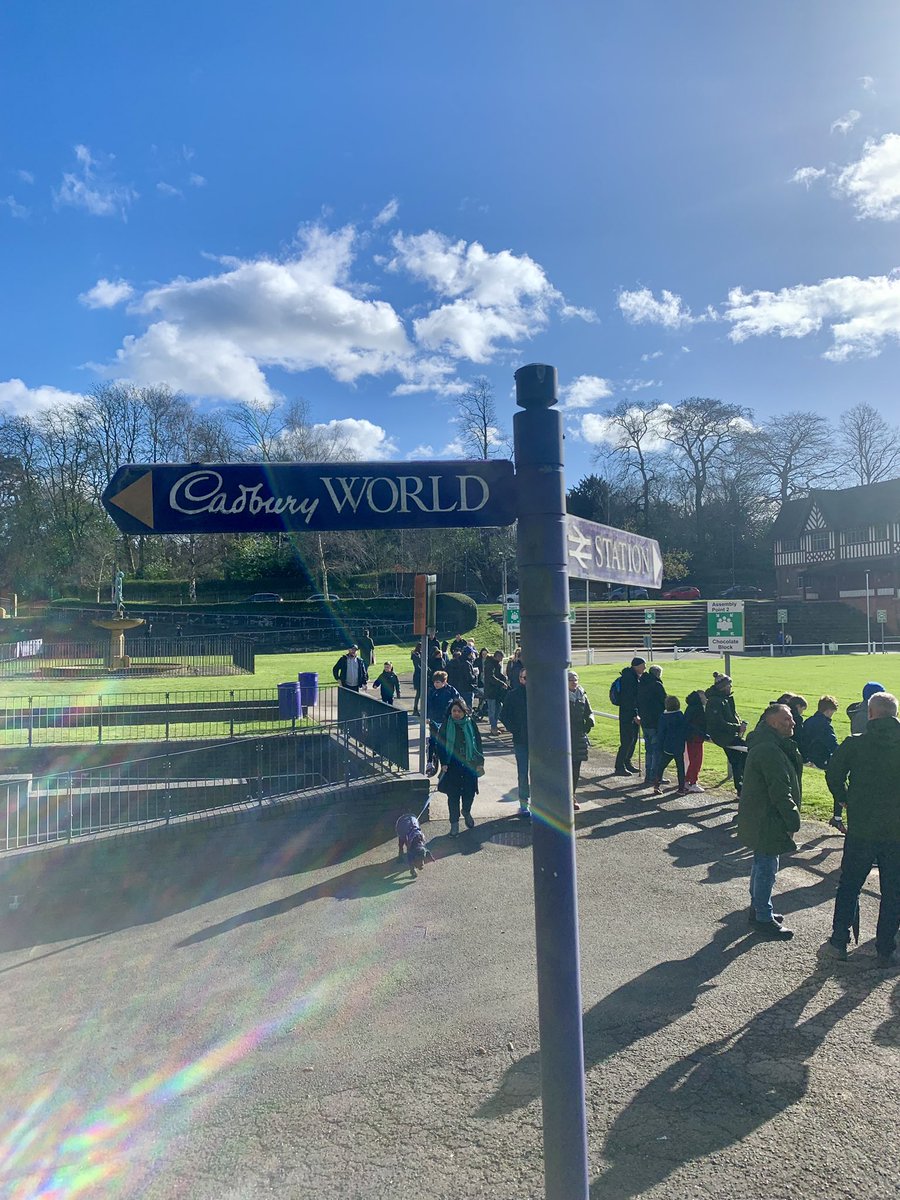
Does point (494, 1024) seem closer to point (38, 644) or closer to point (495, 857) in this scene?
point (495, 857)

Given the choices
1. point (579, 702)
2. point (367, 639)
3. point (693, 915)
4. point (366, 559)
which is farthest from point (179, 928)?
point (366, 559)

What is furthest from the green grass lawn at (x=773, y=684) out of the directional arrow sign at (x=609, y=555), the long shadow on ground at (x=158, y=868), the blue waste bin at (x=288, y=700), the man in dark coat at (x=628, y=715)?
the directional arrow sign at (x=609, y=555)

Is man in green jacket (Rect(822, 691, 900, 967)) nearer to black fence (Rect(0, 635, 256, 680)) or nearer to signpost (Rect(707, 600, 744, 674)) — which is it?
signpost (Rect(707, 600, 744, 674))

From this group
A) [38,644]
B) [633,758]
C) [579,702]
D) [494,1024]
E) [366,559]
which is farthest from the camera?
[366,559]

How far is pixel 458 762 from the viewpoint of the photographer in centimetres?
891

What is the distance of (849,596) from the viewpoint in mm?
59406

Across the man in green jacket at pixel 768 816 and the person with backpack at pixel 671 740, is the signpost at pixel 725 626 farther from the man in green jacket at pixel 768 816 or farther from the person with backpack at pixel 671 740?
the man in green jacket at pixel 768 816

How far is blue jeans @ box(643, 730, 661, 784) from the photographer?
35.3 feet

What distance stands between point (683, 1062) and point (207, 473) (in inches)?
158

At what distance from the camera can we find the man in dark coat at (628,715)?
38.5 ft

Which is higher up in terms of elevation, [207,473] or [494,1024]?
[207,473]

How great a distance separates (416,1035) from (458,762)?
14.1 ft

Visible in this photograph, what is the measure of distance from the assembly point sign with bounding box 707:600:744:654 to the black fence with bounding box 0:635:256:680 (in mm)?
21312

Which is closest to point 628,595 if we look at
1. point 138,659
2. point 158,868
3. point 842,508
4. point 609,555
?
point 842,508
